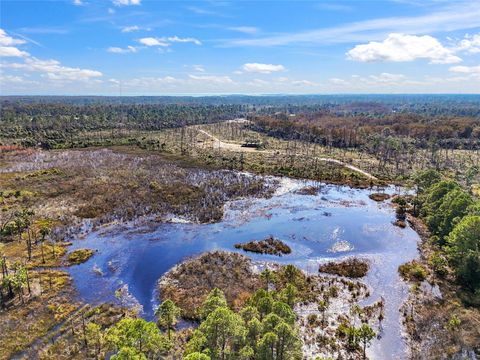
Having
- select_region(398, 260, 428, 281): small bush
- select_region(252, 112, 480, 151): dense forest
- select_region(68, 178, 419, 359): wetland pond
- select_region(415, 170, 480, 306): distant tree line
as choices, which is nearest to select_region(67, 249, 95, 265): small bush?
select_region(68, 178, 419, 359): wetland pond

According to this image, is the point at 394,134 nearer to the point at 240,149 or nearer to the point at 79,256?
the point at 240,149

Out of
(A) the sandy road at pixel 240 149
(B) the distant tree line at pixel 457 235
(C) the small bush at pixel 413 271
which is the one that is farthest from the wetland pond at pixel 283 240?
(A) the sandy road at pixel 240 149

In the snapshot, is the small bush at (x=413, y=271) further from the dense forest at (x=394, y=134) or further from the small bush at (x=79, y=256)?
the dense forest at (x=394, y=134)

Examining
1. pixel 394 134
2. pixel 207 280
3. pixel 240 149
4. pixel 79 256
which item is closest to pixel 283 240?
pixel 207 280

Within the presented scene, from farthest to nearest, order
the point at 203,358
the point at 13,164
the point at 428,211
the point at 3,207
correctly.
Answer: the point at 13,164
the point at 3,207
the point at 428,211
the point at 203,358

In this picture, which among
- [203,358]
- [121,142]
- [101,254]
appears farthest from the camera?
[121,142]

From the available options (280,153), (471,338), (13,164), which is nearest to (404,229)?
(471,338)

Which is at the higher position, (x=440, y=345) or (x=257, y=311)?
(x=257, y=311)

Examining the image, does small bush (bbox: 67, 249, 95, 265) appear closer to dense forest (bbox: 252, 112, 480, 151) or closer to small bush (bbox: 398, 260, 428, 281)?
small bush (bbox: 398, 260, 428, 281)

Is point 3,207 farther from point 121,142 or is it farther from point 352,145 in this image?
point 352,145
